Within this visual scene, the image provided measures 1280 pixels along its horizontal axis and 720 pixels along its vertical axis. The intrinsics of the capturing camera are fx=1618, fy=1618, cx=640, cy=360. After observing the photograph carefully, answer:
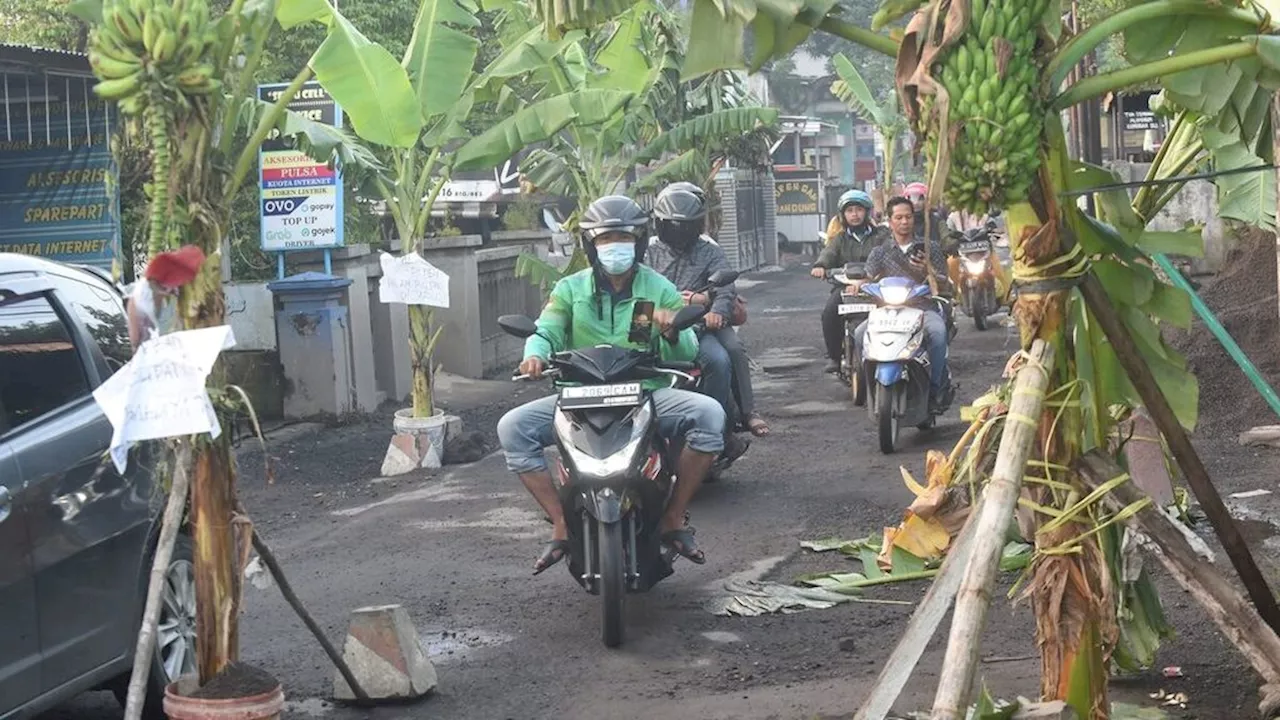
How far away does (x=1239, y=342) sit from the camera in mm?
12836

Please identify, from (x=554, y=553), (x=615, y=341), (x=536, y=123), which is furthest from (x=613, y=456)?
(x=536, y=123)

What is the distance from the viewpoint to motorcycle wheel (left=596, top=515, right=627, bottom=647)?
6.81 meters

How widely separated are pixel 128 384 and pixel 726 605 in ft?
11.9

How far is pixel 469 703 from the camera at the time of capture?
632 cm

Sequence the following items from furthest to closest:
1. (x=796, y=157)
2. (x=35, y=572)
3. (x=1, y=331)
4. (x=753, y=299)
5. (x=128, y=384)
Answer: (x=796, y=157), (x=753, y=299), (x=1, y=331), (x=35, y=572), (x=128, y=384)

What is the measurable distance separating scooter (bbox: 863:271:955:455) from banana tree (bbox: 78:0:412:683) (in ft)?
23.2

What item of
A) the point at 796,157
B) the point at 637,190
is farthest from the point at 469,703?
the point at 796,157

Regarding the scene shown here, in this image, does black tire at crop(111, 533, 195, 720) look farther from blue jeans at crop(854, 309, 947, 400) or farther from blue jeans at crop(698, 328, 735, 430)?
blue jeans at crop(854, 309, 947, 400)

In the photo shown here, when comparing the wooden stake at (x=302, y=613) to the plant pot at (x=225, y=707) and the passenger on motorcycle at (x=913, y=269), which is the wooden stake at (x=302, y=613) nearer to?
the plant pot at (x=225, y=707)

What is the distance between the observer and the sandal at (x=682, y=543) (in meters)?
7.52

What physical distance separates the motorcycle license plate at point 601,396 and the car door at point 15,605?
2478 mm

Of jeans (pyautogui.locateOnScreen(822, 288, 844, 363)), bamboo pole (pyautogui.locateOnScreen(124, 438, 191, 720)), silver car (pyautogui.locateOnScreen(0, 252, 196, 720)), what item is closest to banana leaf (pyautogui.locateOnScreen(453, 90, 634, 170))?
jeans (pyautogui.locateOnScreen(822, 288, 844, 363))

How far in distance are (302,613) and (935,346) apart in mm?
7306

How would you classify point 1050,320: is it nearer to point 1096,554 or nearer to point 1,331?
point 1096,554
